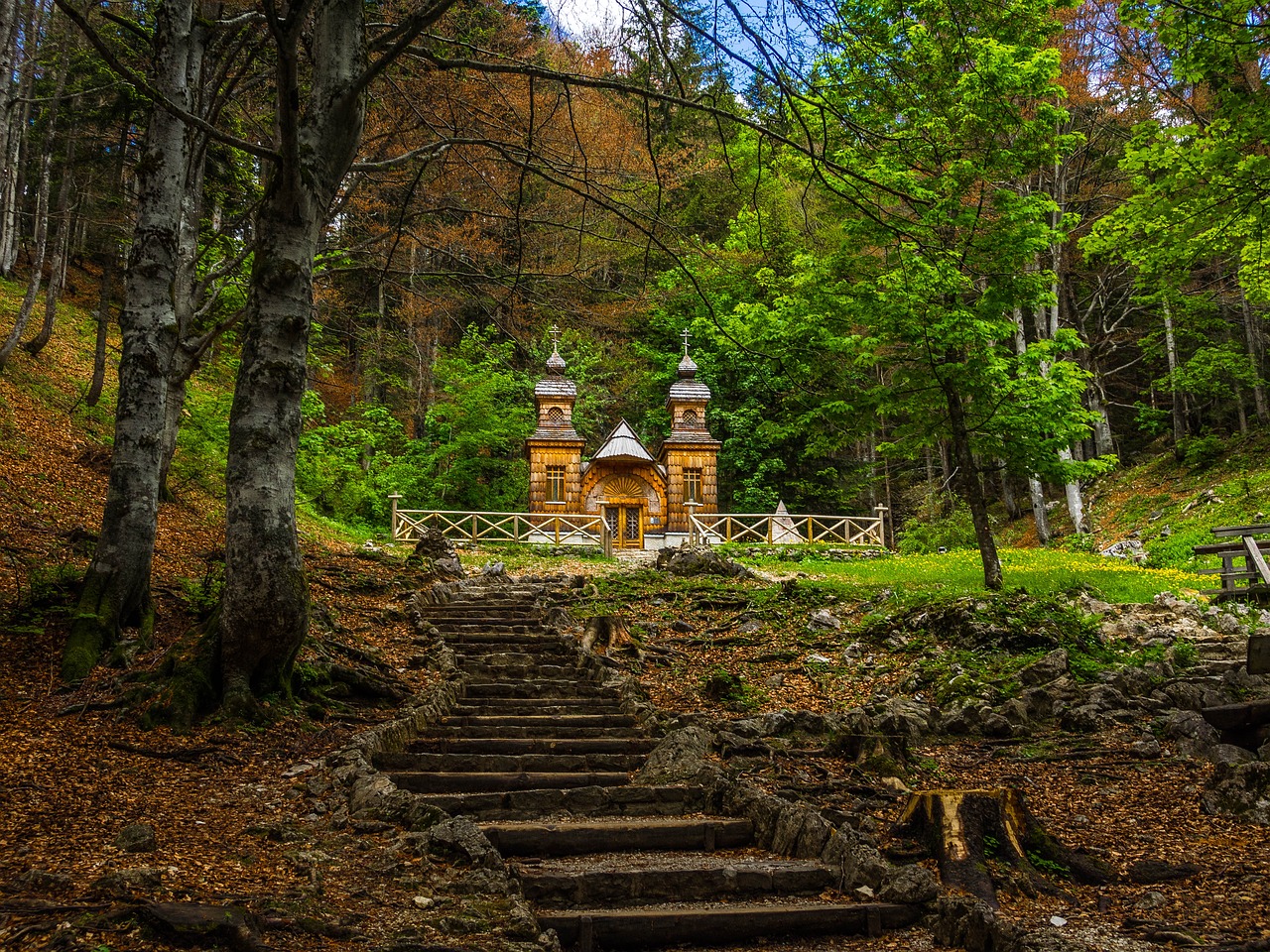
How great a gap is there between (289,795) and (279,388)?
3.11 meters

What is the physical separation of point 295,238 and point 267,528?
2.33 meters

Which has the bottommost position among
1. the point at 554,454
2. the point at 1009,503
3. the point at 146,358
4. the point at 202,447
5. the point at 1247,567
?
the point at 1247,567

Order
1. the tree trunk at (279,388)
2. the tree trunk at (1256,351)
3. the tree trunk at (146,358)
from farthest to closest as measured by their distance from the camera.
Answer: the tree trunk at (1256,351), the tree trunk at (146,358), the tree trunk at (279,388)

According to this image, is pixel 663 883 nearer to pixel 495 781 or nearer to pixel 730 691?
pixel 495 781

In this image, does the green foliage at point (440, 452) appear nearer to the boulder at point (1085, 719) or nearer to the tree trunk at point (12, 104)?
the tree trunk at point (12, 104)

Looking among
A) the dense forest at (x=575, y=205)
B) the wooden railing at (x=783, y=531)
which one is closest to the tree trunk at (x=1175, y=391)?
the dense forest at (x=575, y=205)

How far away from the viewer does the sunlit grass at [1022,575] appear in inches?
521

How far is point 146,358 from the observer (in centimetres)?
774

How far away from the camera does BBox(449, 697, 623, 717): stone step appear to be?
8.76m

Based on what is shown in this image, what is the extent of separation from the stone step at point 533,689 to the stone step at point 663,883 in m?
4.85

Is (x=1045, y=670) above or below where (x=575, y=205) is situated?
below

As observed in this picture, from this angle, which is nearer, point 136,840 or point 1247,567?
point 136,840

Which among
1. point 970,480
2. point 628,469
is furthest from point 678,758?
point 628,469

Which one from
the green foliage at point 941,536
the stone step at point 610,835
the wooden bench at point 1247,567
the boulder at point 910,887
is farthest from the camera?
the green foliage at point 941,536
